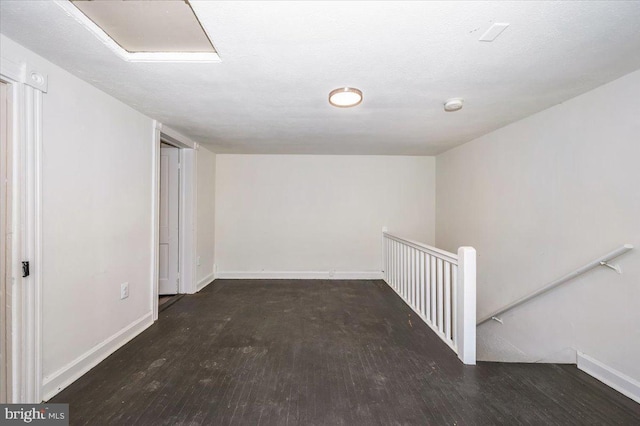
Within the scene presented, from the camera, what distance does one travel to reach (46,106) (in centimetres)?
164

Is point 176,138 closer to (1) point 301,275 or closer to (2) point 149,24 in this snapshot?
(2) point 149,24

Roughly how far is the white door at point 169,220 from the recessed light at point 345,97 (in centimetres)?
260

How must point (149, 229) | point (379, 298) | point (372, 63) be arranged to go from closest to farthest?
point (372, 63) < point (149, 229) < point (379, 298)

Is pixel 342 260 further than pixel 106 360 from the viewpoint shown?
Yes

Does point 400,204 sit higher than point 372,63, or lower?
lower

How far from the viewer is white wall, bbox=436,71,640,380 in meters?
1.77

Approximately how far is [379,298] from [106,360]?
9.78 feet

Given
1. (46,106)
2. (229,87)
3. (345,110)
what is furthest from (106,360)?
(345,110)

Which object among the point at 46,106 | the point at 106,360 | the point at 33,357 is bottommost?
the point at 106,360

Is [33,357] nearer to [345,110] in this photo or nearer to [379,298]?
[345,110]

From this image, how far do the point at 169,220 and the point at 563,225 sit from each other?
4459 mm

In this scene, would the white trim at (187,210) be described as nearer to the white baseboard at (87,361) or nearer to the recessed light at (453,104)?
the white baseboard at (87,361)

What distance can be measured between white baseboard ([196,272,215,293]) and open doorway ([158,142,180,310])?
306mm

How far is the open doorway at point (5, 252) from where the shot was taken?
4.81ft
